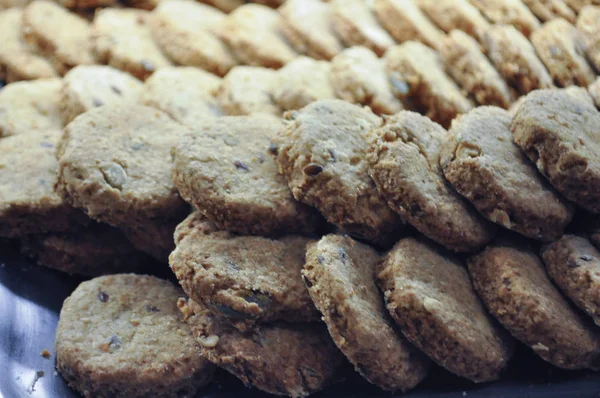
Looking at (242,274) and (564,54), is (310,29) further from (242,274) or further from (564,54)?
(242,274)

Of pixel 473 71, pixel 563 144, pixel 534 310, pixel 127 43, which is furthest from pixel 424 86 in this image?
pixel 127 43

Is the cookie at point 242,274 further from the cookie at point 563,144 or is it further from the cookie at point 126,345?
the cookie at point 563,144

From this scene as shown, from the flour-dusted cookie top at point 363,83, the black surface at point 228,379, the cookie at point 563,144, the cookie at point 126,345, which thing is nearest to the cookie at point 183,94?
the flour-dusted cookie top at point 363,83

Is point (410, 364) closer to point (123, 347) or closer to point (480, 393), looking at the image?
point (480, 393)

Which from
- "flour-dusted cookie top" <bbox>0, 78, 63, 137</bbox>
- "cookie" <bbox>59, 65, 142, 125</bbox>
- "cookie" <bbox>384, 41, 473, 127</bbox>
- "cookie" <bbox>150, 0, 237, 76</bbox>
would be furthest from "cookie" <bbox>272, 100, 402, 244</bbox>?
"flour-dusted cookie top" <bbox>0, 78, 63, 137</bbox>

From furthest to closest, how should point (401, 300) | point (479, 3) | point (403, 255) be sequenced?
point (479, 3), point (403, 255), point (401, 300)

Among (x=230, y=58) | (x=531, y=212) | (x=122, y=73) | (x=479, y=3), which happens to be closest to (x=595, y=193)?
(x=531, y=212)
